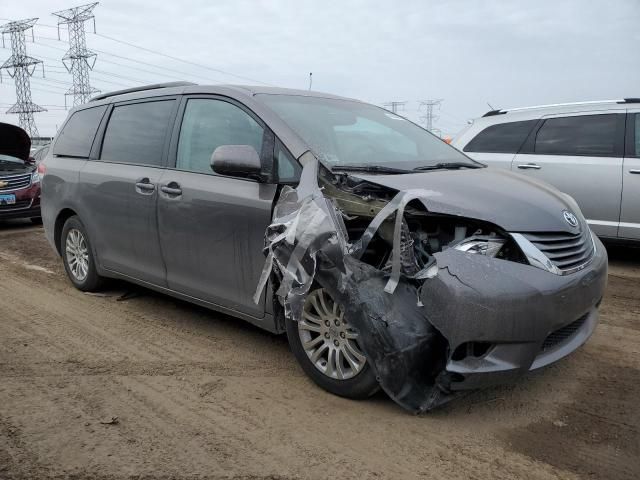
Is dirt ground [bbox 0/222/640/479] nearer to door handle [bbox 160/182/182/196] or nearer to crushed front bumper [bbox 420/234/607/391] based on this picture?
crushed front bumper [bbox 420/234/607/391]

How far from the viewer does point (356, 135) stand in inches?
152

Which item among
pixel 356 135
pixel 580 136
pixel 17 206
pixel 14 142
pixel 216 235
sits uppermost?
pixel 14 142

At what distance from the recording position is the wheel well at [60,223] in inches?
210

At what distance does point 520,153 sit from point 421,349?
467cm

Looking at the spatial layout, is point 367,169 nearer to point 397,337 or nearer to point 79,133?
point 397,337

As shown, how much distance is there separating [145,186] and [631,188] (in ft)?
16.2

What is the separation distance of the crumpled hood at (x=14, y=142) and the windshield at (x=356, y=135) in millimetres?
8778

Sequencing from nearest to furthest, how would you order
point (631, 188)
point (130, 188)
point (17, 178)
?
point (130, 188) < point (631, 188) < point (17, 178)

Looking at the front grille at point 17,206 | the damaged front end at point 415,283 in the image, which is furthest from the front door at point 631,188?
the front grille at point 17,206

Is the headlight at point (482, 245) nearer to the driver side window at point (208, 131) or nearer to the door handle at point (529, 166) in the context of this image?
the driver side window at point (208, 131)

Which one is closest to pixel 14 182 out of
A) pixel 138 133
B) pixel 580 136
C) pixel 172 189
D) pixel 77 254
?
pixel 77 254

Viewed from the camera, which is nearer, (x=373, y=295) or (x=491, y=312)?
(x=491, y=312)

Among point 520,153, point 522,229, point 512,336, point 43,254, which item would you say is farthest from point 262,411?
point 43,254

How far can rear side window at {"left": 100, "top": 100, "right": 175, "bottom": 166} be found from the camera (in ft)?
14.1
